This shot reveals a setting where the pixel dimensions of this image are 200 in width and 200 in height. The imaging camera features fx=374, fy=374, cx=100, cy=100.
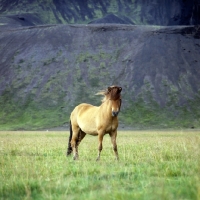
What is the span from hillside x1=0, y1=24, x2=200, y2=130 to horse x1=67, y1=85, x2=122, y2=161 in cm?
8654

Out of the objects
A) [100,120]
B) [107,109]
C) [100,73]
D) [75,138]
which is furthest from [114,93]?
[100,73]

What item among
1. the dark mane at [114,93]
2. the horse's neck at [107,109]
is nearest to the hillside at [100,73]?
the horse's neck at [107,109]

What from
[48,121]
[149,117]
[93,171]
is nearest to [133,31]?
[149,117]

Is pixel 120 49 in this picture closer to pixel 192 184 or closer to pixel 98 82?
pixel 98 82

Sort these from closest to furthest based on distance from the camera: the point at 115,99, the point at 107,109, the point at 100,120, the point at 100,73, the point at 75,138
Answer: the point at 115,99, the point at 107,109, the point at 100,120, the point at 75,138, the point at 100,73

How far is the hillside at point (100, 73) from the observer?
11162 cm

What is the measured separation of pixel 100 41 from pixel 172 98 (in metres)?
39.8

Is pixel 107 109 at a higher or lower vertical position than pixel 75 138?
higher

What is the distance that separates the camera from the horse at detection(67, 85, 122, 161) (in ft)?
48.1

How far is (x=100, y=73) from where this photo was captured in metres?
126

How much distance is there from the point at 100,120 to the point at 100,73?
111 m

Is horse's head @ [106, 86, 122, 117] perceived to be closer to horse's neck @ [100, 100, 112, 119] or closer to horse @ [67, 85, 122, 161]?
horse @ [67, 85, 122, 161]

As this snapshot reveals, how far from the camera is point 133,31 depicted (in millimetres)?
142250

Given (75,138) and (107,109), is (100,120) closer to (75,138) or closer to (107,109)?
(107,109)
